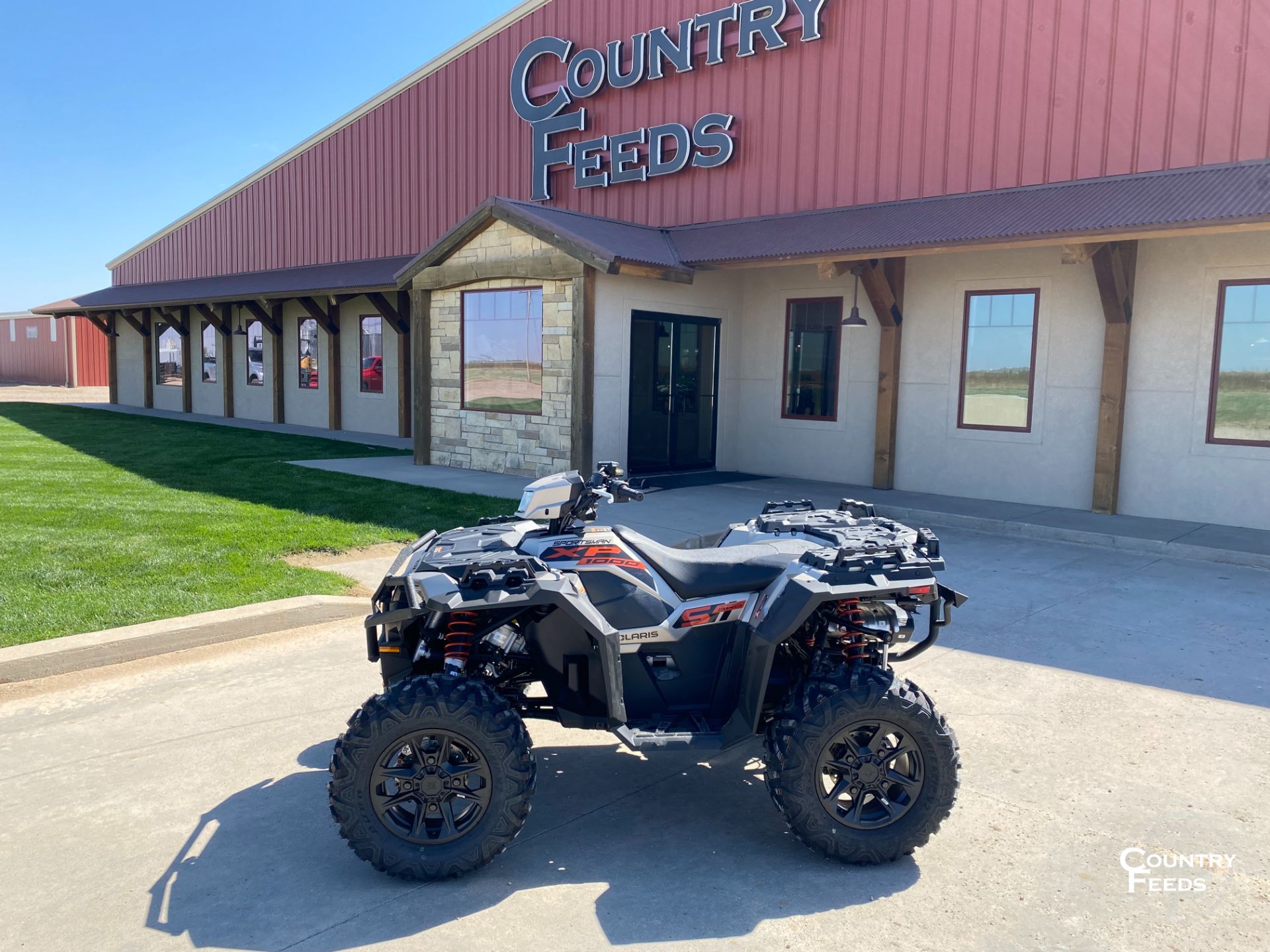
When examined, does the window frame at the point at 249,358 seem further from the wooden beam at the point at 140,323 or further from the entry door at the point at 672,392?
the entry door at the point at 672,392

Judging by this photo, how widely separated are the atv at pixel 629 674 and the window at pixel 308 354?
19639 millimetres

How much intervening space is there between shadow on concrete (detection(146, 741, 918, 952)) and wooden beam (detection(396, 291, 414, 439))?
16.0 metres

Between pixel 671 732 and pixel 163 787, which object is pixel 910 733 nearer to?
Answer: pixel 671 732

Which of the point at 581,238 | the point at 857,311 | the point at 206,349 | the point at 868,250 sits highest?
the point at 581,238

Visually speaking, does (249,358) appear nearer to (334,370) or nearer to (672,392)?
(334,370)

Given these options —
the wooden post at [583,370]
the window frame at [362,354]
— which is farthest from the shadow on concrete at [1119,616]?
the window frame at [362,354]

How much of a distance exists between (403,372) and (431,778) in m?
17.0

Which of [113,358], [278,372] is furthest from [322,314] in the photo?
[113,358]

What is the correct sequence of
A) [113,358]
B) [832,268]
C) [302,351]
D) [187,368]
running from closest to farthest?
[832,268] → [302,351] → [187,368] → [113,358]

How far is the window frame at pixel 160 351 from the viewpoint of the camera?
87.6 feet

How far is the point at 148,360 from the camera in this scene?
27.8m

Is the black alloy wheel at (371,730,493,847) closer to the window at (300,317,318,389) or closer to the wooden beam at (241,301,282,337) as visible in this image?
the window at (300,317,318,389)

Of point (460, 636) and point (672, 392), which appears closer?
point (460, 636)

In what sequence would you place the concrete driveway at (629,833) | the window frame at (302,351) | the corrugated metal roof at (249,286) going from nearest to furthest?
1. the concrete driveway at (629,833)
2. the corrugated metal roof at (249,286)
3. the window frame at (302,351)
